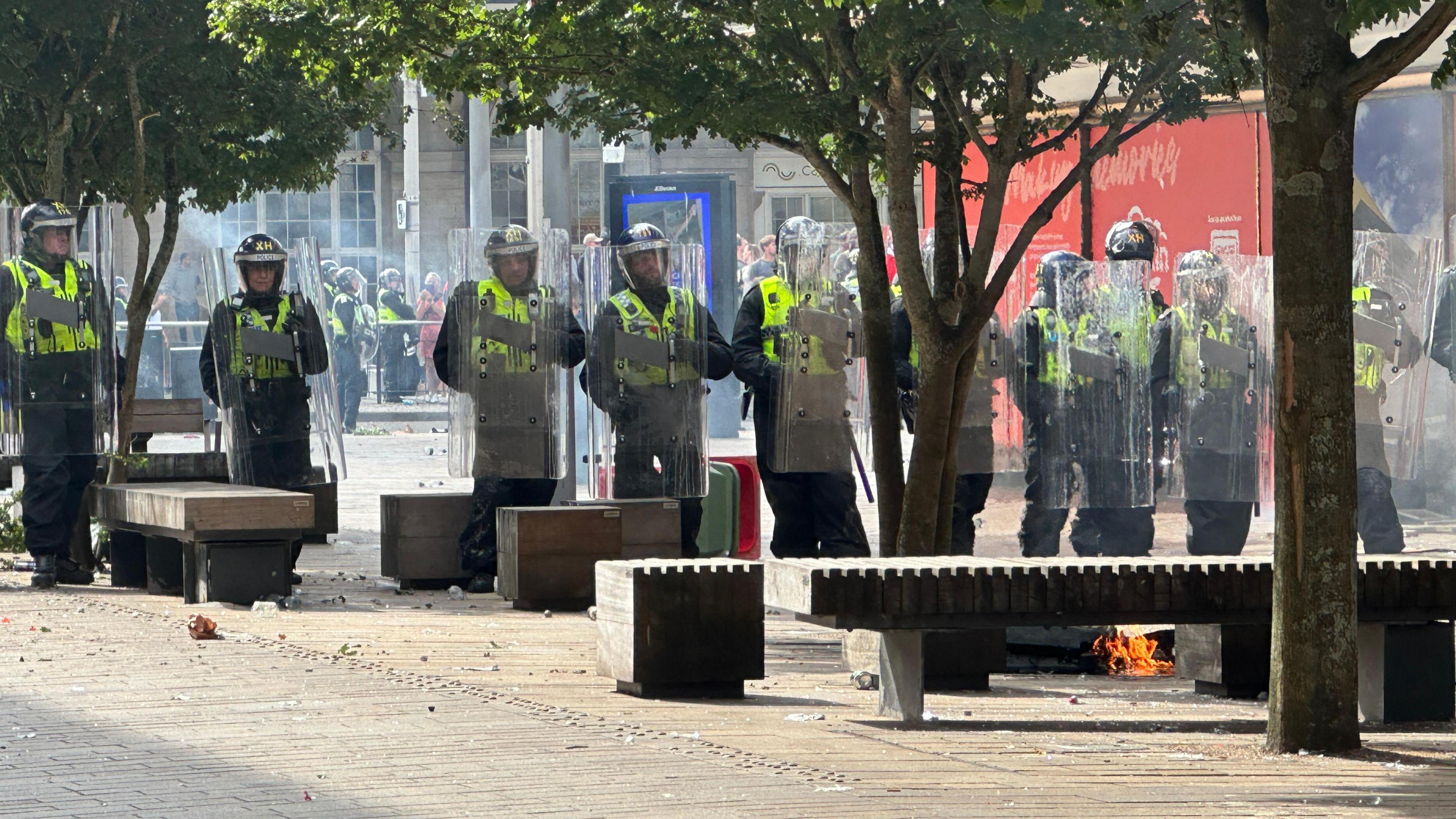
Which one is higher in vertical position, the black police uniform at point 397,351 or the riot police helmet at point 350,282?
the riot police helmet at point 350,282

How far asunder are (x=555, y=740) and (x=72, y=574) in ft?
19.8

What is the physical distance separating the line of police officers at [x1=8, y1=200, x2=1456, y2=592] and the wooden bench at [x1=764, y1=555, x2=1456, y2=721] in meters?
4.47

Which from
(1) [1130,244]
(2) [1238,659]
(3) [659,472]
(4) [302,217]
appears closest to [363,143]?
(4) [302,217]

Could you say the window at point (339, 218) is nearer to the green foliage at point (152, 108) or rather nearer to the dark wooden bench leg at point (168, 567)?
the green foliage at point (152, 108)

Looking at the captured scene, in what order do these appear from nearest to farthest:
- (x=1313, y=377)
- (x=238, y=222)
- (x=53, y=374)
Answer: (x=1313, y=377)
(x=53, y=374)
(x=238, y=222)

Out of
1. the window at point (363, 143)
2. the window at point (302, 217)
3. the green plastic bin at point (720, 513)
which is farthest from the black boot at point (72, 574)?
the window at point (363, 143)

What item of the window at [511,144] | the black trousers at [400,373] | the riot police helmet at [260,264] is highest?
the window at [511,144]

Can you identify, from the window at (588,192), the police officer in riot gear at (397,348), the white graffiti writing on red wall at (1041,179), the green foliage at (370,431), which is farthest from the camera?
the window at (588,192)

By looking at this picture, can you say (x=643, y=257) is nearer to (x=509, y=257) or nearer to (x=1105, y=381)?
(x=509, y=257)

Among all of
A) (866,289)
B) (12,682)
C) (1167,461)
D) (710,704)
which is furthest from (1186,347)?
(12,682)

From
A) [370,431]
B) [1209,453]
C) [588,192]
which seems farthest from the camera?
[588,192]

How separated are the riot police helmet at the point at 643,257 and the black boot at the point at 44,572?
3.41 meters

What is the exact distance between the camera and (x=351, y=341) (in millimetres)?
29109

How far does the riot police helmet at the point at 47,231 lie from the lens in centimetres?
1206
